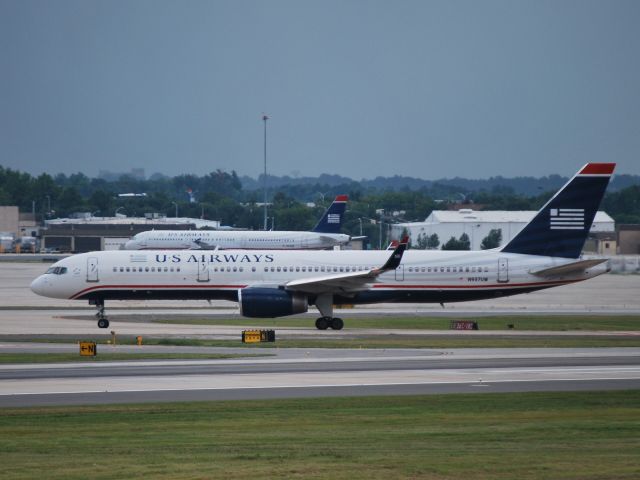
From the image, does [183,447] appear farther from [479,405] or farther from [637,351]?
[637,351]

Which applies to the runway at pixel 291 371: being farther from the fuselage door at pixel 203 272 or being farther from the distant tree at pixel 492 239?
the distant tree at pixel 492 239

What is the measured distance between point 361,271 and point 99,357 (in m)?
19.0

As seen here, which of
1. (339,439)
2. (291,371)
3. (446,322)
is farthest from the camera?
(446,322)

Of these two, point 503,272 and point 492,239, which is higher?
point 492,239

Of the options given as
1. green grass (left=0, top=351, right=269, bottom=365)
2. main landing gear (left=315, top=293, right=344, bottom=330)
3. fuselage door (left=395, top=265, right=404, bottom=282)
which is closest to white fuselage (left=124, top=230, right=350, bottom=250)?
fuselage door (left=395, top=265, right=404, bottom=282)

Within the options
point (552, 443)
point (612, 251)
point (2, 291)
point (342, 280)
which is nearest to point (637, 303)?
point (342, 280)

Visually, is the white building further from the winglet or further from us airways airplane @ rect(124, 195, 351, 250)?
the winglet

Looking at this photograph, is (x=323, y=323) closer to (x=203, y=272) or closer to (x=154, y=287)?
(x=203, y=272)

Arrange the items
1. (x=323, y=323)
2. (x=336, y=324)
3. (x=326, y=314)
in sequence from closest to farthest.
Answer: (x=336, y=324) < (x=323, y=323) < (x=326, y=314)

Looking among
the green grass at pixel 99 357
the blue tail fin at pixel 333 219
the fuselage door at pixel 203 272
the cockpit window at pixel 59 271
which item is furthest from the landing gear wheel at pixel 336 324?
the blue tail fin at pixel 333 219

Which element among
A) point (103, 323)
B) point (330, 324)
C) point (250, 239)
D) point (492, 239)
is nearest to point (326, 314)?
point (330, 324)

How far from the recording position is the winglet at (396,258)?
51000mm

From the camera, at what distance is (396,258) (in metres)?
51.6

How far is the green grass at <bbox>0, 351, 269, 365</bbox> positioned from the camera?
38.0 m
